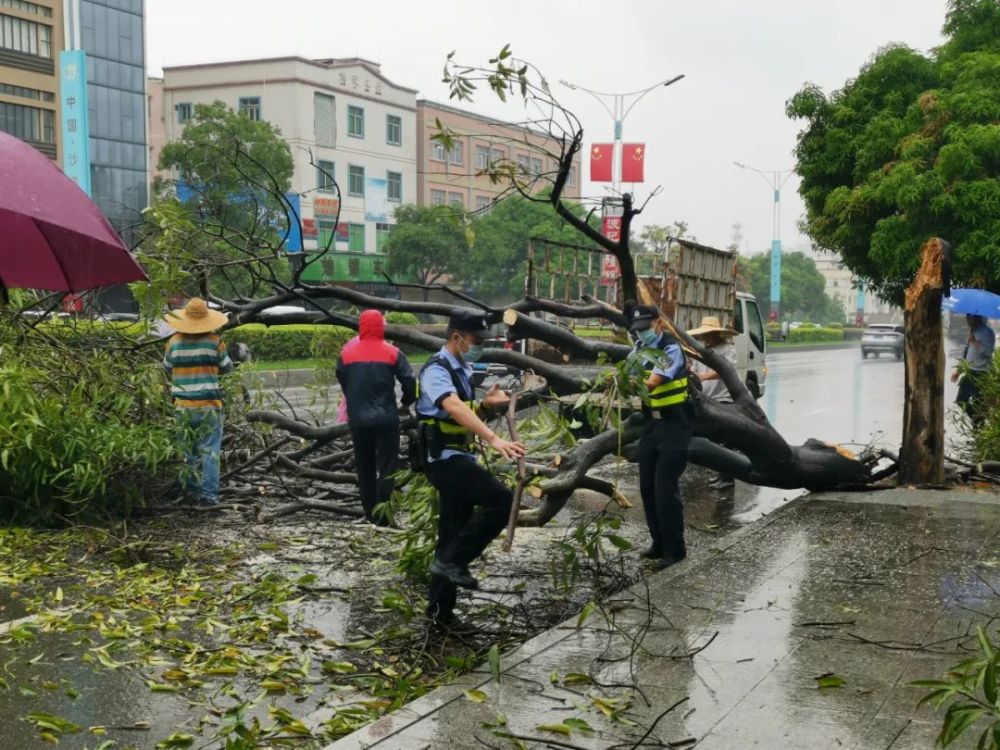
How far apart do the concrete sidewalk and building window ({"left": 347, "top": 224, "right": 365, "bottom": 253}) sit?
52179 mm

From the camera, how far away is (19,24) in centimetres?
4684

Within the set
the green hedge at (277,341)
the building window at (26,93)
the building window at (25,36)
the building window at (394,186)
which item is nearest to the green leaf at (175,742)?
the green hedge at (277,341)

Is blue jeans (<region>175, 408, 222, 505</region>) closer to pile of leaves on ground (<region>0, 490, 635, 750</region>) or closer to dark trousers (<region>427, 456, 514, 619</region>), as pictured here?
pile of leaves on ground (<region>0, 490, 635, 750</region>)

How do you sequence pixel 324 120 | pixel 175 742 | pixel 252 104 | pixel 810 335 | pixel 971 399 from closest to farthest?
pixel 175 742
pixel 971 399
pixel 252 104
pixel 324 120
pixel 810 335

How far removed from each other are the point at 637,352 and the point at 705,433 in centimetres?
240

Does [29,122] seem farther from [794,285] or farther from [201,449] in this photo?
[794,285]

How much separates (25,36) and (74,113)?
17.9 ft

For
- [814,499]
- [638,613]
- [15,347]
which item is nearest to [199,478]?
[15,347]

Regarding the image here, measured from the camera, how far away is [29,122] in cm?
4716

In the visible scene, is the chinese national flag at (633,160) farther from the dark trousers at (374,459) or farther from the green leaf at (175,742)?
the green leaf at (175,742)

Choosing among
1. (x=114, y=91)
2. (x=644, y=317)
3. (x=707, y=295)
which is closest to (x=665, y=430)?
(x=644, y=317)

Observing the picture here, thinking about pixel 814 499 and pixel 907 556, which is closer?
pixel 907 556

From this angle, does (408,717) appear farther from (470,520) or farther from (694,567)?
(694,567)

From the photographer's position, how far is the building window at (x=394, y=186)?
61688mm
